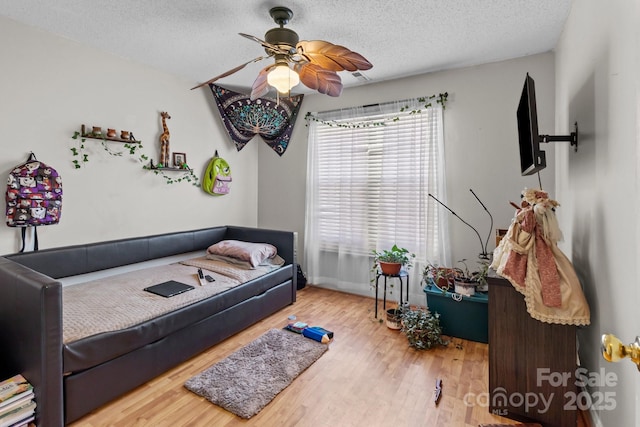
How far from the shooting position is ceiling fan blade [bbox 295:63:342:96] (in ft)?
7.32

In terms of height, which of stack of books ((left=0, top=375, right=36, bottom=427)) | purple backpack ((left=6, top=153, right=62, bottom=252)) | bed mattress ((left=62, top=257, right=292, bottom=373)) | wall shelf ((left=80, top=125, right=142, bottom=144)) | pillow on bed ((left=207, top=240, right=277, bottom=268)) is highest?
wall shelf ((left=80, top=125, right=142, bottom=144))

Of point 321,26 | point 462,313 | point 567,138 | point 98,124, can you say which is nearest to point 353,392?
point 462,313

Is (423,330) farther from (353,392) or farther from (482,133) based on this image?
(482,133)

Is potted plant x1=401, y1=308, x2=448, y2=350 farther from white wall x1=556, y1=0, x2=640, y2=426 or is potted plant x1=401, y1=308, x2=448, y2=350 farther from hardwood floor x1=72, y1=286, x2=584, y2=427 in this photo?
white wall x1=556, y1=0, x2=640, y2=426

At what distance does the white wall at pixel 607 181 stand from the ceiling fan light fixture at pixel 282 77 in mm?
1585

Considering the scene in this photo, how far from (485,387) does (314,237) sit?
2.39m

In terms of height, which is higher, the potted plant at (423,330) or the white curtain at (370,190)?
the white curtain at (370,190)

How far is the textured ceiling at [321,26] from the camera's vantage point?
2.07m

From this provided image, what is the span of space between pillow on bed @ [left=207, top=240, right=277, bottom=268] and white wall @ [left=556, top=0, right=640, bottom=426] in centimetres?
259

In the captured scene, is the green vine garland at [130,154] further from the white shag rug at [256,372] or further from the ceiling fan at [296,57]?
the white shag rug at [256,372]

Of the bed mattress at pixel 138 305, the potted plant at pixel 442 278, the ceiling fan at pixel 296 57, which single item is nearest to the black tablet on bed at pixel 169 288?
the bed mattress at pixel 138 305

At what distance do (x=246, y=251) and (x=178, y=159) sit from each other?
129cm

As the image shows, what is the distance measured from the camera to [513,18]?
2209mm

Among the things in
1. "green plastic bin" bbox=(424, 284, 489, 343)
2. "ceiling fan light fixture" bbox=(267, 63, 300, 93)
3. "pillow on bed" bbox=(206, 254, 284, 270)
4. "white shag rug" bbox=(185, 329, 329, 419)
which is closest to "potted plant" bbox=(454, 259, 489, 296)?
"green plastic bin" bbox=(424, 284, 489, 343)
